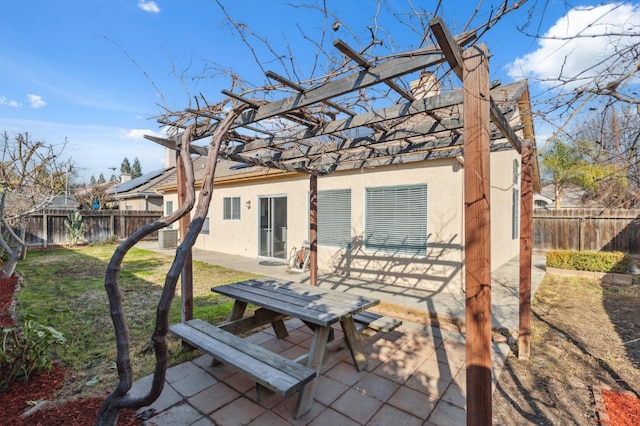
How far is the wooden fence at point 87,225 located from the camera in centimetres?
1268

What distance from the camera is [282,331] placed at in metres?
3.85

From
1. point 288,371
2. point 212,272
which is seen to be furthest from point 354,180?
point 288,371

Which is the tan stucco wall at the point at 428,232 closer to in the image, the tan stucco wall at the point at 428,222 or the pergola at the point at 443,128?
the tan stucco wall at the point at 428,222

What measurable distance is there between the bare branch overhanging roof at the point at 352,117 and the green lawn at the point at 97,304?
2426 millimetres

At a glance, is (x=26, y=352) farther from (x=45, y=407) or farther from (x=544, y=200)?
(x=544, y=200)

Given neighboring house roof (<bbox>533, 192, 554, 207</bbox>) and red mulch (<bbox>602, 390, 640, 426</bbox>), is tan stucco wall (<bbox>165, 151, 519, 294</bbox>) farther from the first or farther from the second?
neighboring house roof (<bbox>533, 192, 554, 207</bbox>)

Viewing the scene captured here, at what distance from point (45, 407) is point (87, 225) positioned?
14.5 m

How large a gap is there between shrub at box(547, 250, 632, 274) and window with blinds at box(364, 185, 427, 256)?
4410 millimetres

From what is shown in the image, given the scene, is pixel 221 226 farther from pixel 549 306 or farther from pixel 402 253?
pixel 549 306

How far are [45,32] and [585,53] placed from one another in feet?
25.8

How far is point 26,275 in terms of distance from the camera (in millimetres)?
7242

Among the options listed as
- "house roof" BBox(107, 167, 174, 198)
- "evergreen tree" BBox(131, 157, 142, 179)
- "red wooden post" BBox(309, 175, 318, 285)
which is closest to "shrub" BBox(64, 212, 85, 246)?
"house roof" BBox(107, 167, 174, 198)

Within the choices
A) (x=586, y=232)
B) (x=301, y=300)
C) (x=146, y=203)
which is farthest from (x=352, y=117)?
(x=146, y=203)

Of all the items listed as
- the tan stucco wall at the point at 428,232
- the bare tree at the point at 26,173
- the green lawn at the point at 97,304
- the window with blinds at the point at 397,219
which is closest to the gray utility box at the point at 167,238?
the green lawn at the point at 97,304
